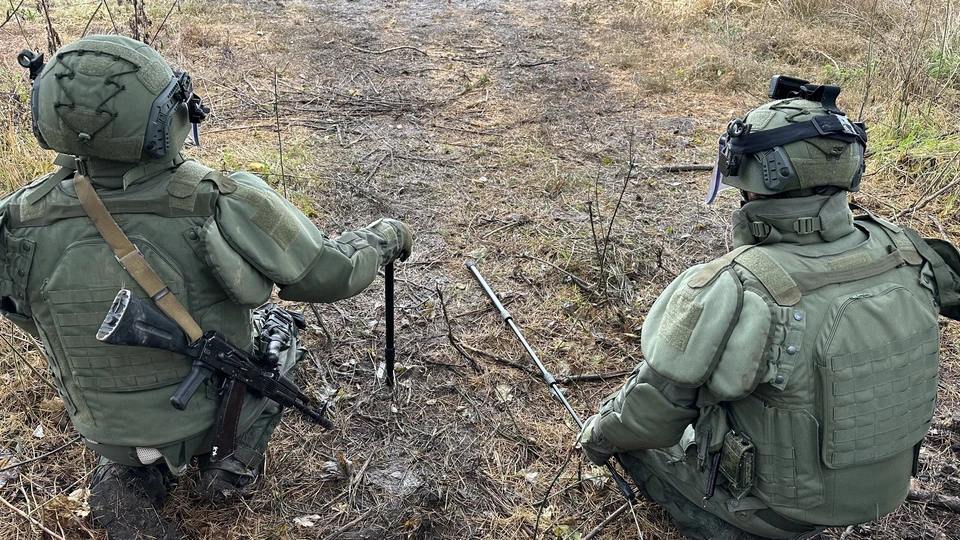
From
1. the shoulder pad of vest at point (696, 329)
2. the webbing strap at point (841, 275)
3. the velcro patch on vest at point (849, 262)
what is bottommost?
the shoulder pad of vest at point (696, 329)

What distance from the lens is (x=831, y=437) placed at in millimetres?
2150

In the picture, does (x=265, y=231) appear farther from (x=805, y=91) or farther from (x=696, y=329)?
(x=805, y=91)

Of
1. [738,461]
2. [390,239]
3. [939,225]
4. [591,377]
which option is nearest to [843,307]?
[738,461]

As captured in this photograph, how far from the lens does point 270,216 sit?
242cm

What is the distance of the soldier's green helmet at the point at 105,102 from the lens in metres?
2.17

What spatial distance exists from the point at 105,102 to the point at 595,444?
2194 mm

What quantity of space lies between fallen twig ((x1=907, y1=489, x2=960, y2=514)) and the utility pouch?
123 centimetres

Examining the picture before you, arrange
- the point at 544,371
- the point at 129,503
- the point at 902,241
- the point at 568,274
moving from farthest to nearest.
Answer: the point at 568,274
the point at 544,371
the point at 129,503
the point at 902,241

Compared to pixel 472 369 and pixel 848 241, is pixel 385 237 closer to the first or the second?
pixel 472 369

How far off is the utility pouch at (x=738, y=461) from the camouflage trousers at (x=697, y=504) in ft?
0.32

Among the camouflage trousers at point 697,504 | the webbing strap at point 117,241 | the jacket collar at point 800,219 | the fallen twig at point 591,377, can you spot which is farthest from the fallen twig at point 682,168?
the webbing strap at point 117,241

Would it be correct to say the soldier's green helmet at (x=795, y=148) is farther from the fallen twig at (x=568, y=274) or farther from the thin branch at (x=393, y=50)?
the thin branch at (x=393, y=50)

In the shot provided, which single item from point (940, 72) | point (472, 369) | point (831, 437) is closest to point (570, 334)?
point (472, 369)

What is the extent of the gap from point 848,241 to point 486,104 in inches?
231
